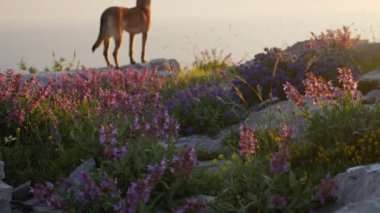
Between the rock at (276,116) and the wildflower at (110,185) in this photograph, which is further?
the rock at (276,116)

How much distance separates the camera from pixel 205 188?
6.64 meters

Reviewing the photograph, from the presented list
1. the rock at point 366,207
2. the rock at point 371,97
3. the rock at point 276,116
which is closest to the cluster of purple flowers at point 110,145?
the rock at point 366,207

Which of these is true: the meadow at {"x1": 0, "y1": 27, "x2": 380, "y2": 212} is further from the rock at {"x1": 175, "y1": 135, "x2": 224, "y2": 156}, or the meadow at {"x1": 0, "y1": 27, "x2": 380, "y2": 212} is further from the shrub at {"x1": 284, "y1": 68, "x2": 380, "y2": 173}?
the rock at {"x1": 175, "y1": 135, "x2": 224, "y2": 156}

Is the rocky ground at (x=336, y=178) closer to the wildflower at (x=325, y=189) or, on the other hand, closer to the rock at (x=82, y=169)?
the rock at (x=82, y=169)

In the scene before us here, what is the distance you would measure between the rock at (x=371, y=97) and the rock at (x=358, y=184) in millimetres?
4473

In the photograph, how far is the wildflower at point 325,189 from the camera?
556 cm

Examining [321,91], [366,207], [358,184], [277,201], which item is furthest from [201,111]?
→ [366,207]

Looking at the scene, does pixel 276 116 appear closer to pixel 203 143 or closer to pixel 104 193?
pixel 203 143

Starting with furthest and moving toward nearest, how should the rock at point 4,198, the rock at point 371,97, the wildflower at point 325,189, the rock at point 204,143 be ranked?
the rock at point 371,97 → the rock at point 204,143 → the rock at point 4,198 → the wildflower at point 325,189

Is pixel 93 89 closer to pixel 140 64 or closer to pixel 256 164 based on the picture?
pixel 256 164

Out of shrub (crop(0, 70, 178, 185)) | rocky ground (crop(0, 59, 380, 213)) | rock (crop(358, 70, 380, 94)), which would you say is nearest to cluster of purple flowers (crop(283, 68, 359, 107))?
rocky ground (crop(0, 59, 380, 213))

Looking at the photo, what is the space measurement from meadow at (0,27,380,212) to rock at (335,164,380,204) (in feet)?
0.40

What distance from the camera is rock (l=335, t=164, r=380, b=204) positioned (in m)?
5.61

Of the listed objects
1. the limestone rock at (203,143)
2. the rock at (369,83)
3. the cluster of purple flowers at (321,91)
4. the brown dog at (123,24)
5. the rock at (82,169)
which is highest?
the brown dog at (123,24)
